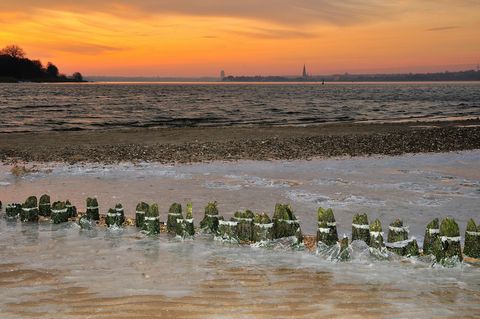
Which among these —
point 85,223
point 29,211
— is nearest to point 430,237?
point 85,223

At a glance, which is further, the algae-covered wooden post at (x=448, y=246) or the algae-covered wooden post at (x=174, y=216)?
the algae-covered wooden post at (x=174, y=216)

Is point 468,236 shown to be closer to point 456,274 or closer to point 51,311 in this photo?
point 456,274

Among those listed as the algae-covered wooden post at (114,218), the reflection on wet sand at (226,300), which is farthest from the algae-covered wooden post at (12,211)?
the reflection on wet sand at (226,300)

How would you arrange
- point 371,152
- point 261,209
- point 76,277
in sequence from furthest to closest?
point 371,152 < point 261,209 < point 76,277

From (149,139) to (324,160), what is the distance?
47.0 ft

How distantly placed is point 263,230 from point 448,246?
3.31m

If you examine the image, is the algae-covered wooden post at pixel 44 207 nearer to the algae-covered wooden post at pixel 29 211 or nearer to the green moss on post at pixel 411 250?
the algae-covered wooden post at pixel 29 211

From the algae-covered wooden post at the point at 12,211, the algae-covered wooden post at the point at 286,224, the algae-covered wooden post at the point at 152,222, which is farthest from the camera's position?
the algae-covered wooden post at the point at 12,211

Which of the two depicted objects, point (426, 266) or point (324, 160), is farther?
point (324, 160)

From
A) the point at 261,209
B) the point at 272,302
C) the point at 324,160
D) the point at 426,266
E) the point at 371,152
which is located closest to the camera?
the point at 272,302

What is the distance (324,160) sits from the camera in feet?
70.3

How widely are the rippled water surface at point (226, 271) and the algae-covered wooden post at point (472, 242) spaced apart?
329 mm

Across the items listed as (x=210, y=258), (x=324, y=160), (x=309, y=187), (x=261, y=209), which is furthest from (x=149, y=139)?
(x=210, y=258)

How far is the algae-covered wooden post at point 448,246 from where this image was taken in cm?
812
